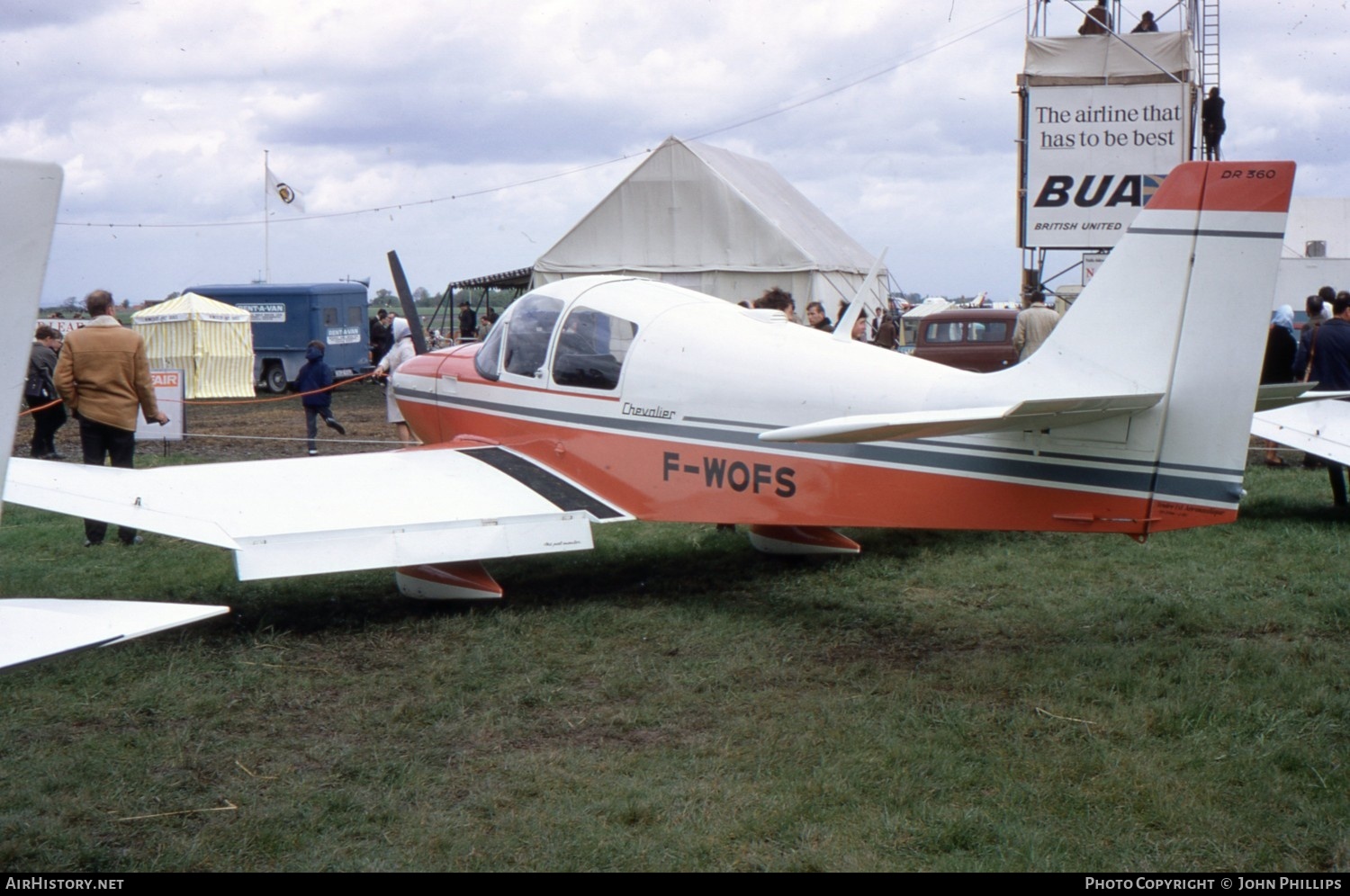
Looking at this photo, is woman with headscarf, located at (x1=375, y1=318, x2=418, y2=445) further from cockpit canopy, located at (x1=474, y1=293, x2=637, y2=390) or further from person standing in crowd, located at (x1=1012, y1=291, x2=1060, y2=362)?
person standing in crowd, located at (x1=1012, y1=291, x2=1060, y2=362)

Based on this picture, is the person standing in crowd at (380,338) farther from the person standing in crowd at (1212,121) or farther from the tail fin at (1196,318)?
the tail fin at (1196,318)

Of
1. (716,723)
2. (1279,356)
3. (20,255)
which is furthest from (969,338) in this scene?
(20,255)

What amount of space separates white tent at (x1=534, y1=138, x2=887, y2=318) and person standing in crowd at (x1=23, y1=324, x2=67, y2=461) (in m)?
10.4

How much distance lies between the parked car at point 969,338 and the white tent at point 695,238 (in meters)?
2.07

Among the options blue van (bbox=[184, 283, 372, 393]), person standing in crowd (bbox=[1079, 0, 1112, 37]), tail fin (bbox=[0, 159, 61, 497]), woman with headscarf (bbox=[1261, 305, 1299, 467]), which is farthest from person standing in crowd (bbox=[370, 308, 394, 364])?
tail fin (bbox=[0, 159, 61, 497])

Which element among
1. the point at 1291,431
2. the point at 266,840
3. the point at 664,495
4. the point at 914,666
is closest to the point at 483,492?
the point at 664,495

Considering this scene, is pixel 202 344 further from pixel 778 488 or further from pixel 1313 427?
pixel 1313 427

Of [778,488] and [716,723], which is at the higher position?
[778,488]

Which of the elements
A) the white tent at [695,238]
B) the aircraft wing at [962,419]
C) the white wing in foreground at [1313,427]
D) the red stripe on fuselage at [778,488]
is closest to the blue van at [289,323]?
the white tent at [695,238]

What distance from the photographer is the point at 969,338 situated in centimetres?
2303

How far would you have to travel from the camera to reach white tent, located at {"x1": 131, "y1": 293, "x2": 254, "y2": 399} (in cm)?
2358

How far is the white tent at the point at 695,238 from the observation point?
22375mm

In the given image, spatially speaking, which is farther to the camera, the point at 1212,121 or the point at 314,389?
the point at 1212,121

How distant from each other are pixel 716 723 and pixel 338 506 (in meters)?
2.86
